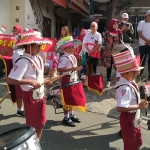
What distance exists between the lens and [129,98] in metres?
3.10

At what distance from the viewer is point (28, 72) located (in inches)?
133

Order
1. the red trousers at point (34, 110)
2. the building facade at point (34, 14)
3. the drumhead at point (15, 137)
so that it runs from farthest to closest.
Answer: the building facade at point (34, 14) → the red trousers at point (34, 110) → the drumhead at point (15, 137)

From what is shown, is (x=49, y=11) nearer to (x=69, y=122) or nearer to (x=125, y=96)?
(x=69, y=122)

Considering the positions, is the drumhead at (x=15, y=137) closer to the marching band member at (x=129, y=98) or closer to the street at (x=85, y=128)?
the marching band member at (x=129, y=98)

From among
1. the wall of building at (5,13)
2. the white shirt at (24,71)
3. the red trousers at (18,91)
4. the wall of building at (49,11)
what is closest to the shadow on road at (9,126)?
the red trousers at (18,91)

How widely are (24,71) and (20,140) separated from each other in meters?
1.20

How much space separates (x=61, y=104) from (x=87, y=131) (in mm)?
702

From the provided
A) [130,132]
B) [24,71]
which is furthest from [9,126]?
[130,132]

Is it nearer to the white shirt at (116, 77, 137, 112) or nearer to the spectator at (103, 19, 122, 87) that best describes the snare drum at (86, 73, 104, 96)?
the spectator at (103, 19, 122, 87)

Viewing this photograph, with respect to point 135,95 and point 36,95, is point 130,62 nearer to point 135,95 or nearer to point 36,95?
point 135,95

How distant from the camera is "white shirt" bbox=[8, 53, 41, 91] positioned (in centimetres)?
328

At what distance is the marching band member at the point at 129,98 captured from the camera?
3082 mm

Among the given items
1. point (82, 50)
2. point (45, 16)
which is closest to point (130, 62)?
point (82, 50)

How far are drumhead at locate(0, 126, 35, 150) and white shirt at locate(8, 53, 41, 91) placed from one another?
88cm
